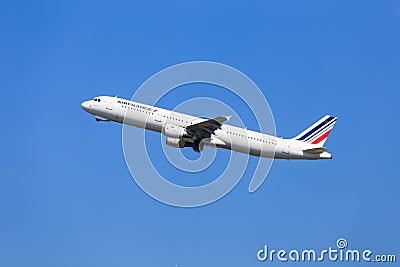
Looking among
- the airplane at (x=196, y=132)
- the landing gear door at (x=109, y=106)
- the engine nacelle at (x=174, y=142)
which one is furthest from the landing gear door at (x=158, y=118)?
the landing gear door at (x=109, y=106)

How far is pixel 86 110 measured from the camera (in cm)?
7750

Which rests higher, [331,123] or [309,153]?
[331,123]

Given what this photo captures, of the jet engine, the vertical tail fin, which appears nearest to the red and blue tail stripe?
the vertical tail fin

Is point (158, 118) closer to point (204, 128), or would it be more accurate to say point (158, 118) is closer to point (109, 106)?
point (204, 128)

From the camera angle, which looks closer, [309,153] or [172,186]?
[172,186]

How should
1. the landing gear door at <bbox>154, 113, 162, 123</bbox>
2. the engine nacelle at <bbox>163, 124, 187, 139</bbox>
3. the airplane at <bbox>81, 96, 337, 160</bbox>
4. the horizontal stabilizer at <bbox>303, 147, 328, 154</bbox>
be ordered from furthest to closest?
the horizontal stabilizer at <bbox>303, 147, 328, 154</bbox>
the landing gear door at <bbox>154, 113, 162, 123</bbox>
the airplane at <bbox>81, 96, 337, 160</bbox>
the engine nacelle at <bbox>163, 124, 187, 139</bbox>

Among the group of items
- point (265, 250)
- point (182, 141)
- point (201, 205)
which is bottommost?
point (265, 250)

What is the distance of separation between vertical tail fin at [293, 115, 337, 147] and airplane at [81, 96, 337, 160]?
1.84 m

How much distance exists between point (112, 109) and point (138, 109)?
3.08 meters

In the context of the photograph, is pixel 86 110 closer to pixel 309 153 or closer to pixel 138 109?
pixel 138 109

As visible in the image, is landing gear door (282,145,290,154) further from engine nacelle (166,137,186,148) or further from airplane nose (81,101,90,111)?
airplane nose (81,101,90,111)

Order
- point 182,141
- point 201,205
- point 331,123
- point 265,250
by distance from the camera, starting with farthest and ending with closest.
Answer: point 331,123 < point 182,141 < point 201,205 < point 265,250

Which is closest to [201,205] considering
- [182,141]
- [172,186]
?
[172,186]

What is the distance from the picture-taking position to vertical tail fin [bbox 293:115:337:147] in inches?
3187
